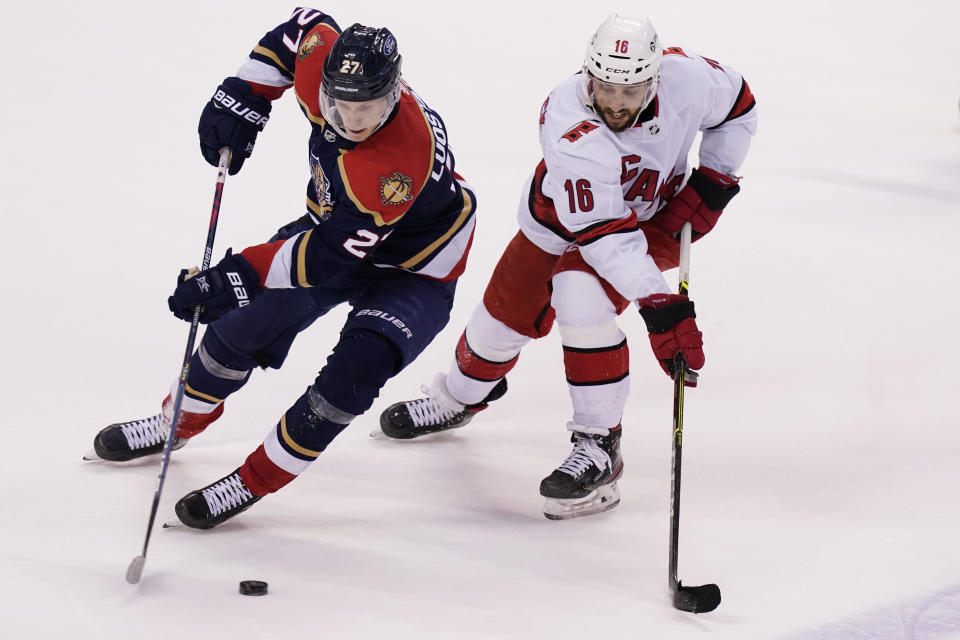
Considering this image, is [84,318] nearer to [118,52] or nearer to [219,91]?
[219,91]

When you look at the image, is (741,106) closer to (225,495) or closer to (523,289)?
(523,289)

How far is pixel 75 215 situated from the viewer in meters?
4.53

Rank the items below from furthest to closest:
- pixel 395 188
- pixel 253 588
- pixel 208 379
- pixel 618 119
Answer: pixel 208 379, pixel 618 119, pixel 395 188, pixel 253 588

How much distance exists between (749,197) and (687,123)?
2.49 meters

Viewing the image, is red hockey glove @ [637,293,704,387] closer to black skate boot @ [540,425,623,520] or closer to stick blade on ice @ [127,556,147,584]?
black skate boot @ [540,425,623,520]

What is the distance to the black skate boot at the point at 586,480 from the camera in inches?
108

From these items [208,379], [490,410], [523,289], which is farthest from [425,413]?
[208,379]

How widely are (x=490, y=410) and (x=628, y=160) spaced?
3.75 feet

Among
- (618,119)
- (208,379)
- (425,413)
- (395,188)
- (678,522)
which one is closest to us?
(678,522)

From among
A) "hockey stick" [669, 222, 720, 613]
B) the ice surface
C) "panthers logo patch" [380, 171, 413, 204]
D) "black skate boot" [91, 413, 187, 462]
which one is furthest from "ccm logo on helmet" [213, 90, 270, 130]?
"hockey stick" [669, 222, 720, 613]

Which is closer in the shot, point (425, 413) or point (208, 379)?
point (208, 379)

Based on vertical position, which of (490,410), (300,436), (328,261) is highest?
(328,261)

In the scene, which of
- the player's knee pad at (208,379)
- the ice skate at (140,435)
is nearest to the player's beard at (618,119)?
the player's knee pad at (208,379)

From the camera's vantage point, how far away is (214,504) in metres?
2.54
